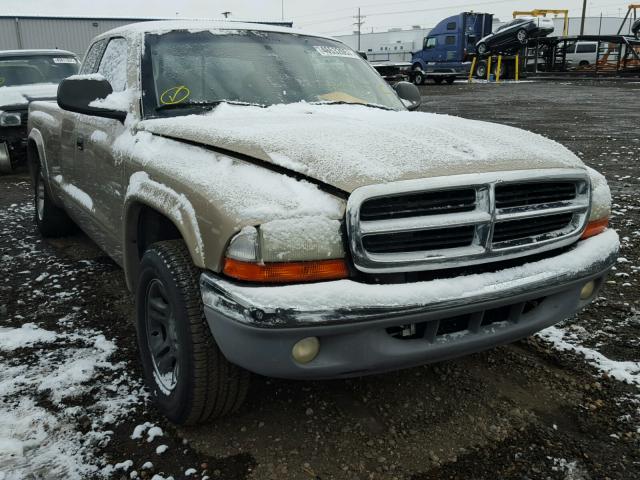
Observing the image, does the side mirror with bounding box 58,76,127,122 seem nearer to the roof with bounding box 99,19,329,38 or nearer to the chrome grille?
the roof with bounding box 99,19,329,38

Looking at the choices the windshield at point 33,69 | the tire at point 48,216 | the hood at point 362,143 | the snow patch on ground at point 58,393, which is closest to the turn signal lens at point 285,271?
the hood at point 362,143

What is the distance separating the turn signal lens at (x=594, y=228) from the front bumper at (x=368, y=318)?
Result: 38 cm

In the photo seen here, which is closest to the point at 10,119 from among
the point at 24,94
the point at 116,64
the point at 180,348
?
the point at 24,94

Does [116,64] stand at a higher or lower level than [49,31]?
lower

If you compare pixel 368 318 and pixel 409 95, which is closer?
pixel 368 318

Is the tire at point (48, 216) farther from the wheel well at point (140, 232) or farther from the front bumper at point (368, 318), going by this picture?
the front bumper at point (368, 318)

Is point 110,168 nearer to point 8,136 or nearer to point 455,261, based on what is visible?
point 455,261

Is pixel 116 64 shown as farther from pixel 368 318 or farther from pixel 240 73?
pixel 368 318

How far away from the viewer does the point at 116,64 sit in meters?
3.41

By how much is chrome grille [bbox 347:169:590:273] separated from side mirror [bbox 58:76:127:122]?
1723mm

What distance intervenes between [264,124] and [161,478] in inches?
58.6

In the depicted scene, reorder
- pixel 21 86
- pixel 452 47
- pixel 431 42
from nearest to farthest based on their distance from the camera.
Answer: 1. pixel 21 86
2. pixel 452 47
3. pixel 431 42

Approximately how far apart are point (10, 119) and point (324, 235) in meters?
7.73

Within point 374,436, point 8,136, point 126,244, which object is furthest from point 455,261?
point 8,136
